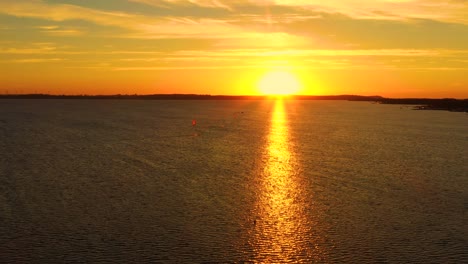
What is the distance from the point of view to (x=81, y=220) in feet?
80.2

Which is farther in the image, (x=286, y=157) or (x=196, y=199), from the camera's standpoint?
(x=286, y=157)

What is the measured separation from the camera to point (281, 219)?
A: 2503cm

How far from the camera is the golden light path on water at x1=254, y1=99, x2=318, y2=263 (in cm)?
1989

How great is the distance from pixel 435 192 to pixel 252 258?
17298mm

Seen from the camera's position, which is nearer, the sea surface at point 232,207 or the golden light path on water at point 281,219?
the golden light path on water at point 281,219

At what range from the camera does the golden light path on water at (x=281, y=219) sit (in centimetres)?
1989

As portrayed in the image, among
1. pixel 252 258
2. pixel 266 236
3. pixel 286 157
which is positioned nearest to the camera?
pixel 252 258

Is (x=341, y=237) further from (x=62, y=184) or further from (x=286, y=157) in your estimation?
(x=286, y=157)

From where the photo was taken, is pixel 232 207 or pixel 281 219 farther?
pixel 232 207

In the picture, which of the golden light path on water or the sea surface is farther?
the sea surface

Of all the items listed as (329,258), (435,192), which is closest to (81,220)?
(329,258)

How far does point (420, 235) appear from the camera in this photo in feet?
73.7

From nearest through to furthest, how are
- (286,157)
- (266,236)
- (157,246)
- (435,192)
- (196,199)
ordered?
(157,246), (266,236), (196,199), (435,192), (286,157)

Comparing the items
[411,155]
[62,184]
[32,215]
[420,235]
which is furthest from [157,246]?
[411,155]
